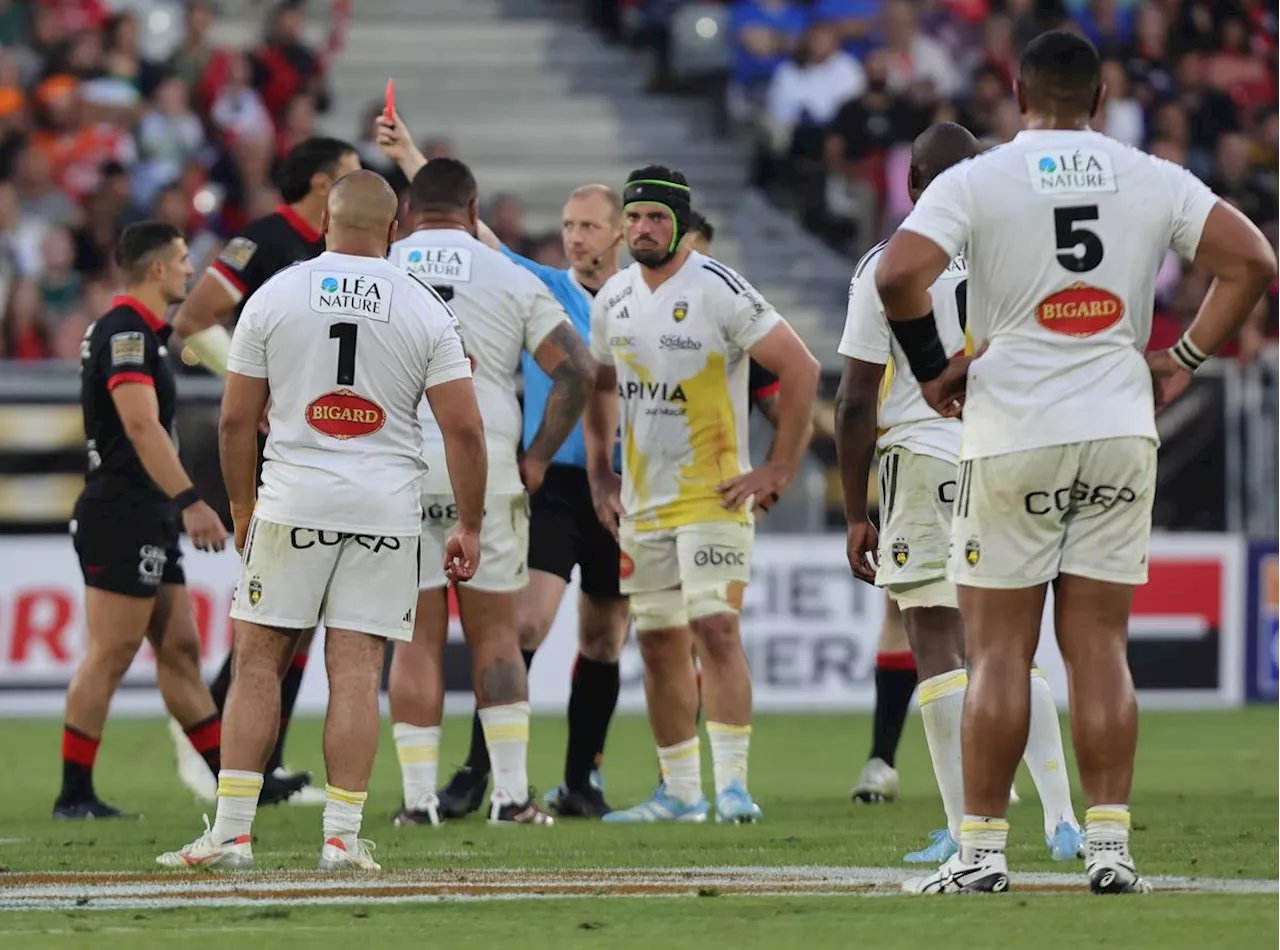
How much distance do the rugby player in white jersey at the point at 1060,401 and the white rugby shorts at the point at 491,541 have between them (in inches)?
129

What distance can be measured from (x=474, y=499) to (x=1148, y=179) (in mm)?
2470

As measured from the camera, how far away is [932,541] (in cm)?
838

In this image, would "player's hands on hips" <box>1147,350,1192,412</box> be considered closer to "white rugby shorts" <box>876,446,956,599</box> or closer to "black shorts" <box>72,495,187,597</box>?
"white rugby shorts" <box>876,446,956,599</box>

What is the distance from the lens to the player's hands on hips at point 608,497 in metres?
10.4

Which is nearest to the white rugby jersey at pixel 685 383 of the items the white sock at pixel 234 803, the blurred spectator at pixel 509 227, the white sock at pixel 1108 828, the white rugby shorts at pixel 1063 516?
the white sock at pixel 234 803

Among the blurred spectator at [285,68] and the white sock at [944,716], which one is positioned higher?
the blurred spectator at [285,68]

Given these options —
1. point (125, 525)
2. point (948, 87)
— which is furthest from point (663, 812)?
point (948, 87)

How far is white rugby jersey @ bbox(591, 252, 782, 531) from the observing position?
1001 cm

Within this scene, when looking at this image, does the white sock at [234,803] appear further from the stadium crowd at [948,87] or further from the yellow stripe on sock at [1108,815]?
the stadium crowd at [948,87]

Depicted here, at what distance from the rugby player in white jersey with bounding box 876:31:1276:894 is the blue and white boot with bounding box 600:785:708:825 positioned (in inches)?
129

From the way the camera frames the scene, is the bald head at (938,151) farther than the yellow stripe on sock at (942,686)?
No

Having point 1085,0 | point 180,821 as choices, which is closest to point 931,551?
point 180,821

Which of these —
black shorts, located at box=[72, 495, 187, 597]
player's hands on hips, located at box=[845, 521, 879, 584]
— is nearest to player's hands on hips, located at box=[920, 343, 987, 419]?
player's hands on hips, located at box=[845, 521, 879, 584]

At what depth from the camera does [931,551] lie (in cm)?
835
